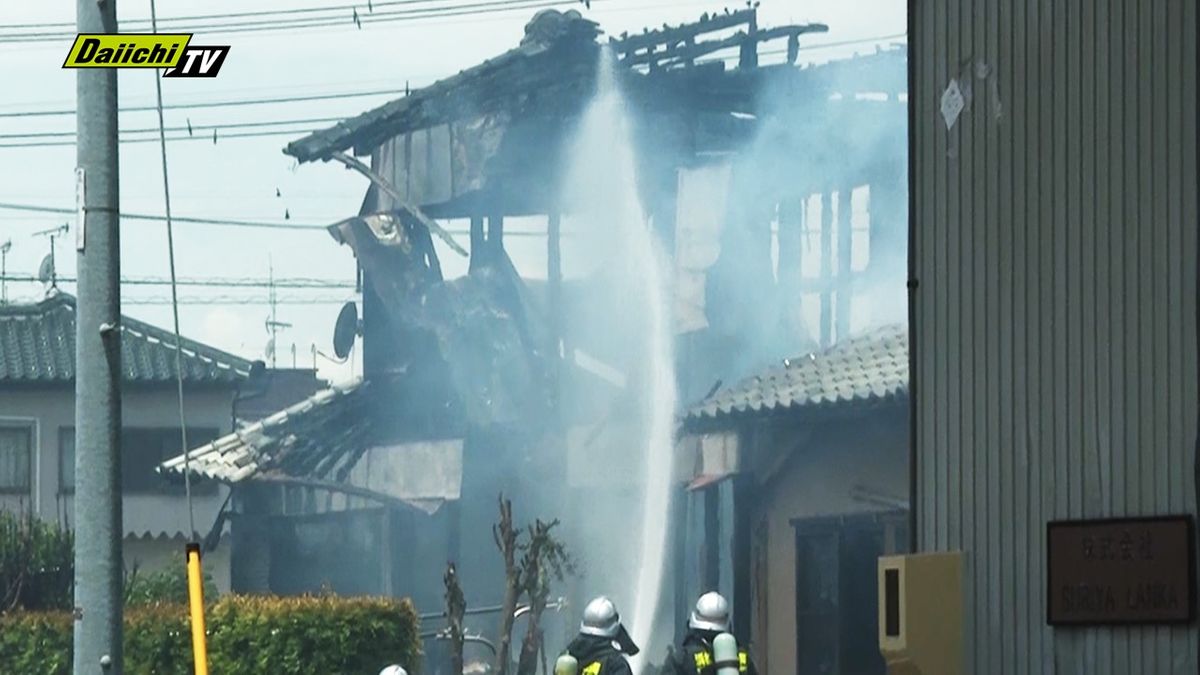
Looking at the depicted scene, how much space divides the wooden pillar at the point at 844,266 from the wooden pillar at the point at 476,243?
469 centimetres

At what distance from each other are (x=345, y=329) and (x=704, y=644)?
18894 mm

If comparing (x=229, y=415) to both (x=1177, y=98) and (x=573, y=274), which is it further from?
(x=1177, y=98)

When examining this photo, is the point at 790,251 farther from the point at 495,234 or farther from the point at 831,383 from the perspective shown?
the point at 831,383

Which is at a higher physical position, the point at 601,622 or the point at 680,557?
the point at 601,622

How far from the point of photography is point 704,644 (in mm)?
14156

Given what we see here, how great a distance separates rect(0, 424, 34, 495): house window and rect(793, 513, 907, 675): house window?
18.0m

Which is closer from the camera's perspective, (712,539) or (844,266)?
(712,539)

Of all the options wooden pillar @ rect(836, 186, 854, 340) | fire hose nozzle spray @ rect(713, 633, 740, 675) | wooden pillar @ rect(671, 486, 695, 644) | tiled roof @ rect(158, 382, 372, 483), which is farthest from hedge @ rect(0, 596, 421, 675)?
tiled roof @ rect(158, 382, 372, 483)

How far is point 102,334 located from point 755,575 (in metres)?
16.5

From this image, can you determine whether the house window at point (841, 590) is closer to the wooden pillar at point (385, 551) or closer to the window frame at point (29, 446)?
the wooden pillar at point (385, 551)

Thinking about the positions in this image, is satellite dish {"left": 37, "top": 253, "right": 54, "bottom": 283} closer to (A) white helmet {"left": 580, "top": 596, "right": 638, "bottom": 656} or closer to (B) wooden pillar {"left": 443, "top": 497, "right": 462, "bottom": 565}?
(B) wooden pillar {"left": 443, "top": 497, "right": 462, "bottom": 565}

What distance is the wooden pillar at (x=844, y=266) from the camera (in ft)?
91.4

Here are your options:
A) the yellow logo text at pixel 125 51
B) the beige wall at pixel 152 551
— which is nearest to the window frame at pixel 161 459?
the beige wall at pixel 152 551

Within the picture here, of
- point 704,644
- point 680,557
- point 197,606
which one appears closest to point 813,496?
point 680,557
